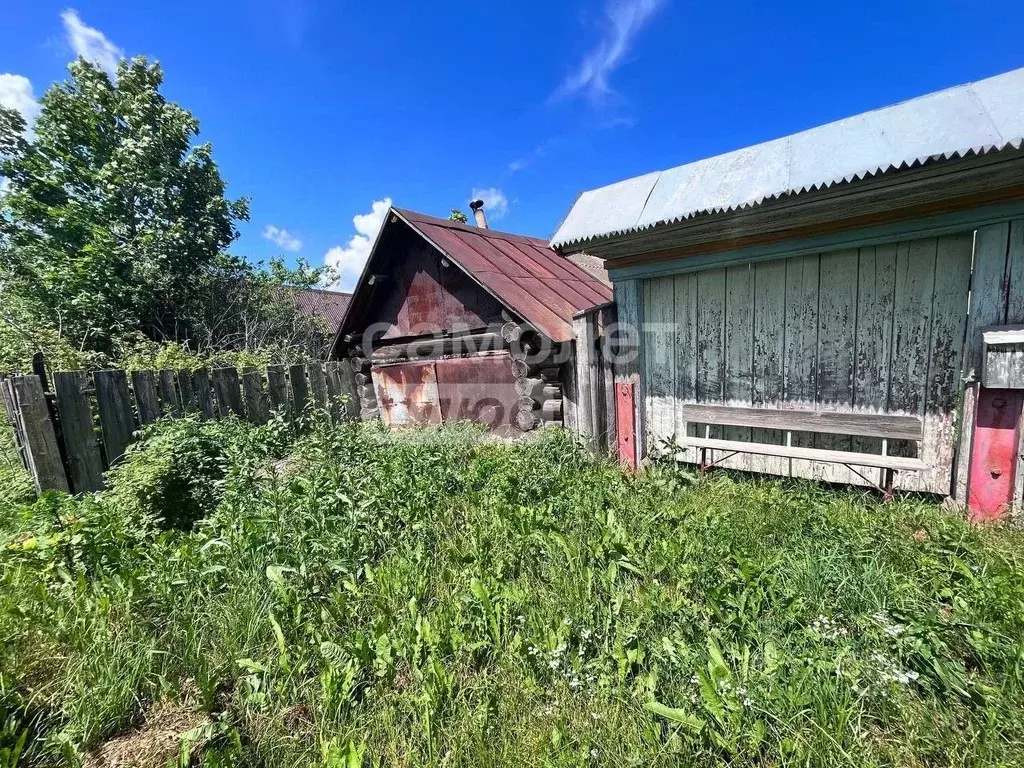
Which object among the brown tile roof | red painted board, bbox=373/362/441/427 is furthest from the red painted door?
the brown tile roof

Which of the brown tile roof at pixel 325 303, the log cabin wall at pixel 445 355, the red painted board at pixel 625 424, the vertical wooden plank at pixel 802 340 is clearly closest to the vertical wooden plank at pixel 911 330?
the vertical wooden plank at pixel 802 340

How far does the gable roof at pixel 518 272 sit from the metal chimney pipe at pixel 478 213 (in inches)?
42.8

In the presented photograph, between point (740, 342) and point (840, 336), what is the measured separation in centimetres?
73

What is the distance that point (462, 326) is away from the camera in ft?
20.7

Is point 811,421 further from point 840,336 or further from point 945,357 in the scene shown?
point 945,357

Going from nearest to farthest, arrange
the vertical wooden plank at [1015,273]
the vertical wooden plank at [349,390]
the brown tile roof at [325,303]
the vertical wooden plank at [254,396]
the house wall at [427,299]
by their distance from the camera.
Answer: the vertical wooden plank at [1015,273] → the house wall at [427,299] → the vertical wooden plank at [254,396] → the vertical wooden plank at [349,390] → the brown tile roof at [325,303]

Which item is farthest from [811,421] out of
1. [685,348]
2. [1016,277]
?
[1016,277]

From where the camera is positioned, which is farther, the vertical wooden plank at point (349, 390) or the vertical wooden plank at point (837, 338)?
the vertical wooden plank at point (349, 390)

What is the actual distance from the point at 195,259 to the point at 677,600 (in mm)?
14297

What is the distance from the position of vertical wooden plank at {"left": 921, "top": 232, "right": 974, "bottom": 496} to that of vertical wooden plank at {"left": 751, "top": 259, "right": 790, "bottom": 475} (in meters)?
0.93

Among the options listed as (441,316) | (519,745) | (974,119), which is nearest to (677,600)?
(519,745)

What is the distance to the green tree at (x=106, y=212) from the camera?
10.4 metres

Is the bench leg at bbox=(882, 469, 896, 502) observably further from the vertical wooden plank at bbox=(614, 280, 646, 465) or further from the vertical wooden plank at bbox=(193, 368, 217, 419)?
the vertical wooden plank at bbox=(193, 368, 217, 419)

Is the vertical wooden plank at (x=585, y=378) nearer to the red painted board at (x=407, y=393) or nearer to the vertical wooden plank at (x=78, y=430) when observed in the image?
the red painted board at (x=407, y=393)
